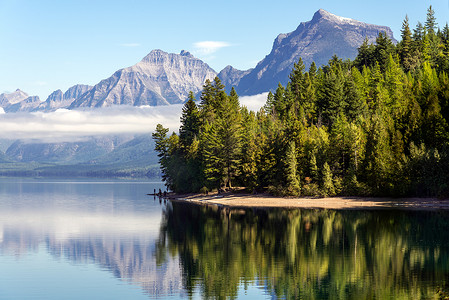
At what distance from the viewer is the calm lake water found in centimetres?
3803

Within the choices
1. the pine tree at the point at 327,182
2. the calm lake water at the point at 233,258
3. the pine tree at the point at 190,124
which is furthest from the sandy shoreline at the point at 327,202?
the pine tree at the point at 190,124

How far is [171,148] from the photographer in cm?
17488

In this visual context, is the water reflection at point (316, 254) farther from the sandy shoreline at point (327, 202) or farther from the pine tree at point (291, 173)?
the pine tree at point (291, 173)

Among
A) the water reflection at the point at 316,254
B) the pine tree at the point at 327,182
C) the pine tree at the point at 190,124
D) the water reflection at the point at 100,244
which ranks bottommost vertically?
the water reflection at the point at 100,244

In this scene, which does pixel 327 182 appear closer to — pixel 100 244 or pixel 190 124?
pixel 190 124

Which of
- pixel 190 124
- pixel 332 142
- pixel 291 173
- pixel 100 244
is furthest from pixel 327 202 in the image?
pixel 190 124

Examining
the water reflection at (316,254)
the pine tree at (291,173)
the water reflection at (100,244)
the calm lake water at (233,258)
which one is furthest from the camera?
the pine tree at (291,173)

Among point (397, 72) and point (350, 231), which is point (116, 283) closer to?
point (350, 231)

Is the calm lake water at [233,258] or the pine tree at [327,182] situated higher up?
the pine tree at [327,182]

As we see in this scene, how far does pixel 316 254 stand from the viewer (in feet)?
170

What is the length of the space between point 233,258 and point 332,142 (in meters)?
78.9

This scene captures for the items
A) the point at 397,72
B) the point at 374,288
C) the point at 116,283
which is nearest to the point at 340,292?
the point at 374,288

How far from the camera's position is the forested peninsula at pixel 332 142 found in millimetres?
109750

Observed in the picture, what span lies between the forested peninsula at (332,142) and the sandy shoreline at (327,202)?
2503mm
